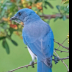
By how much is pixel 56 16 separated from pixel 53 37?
12 centimetres

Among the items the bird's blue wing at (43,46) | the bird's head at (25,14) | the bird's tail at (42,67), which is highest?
the bird's head at (25,14)

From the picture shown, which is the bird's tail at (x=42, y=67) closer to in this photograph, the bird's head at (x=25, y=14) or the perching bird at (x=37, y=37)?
the perching bird at (x=37, y=37)

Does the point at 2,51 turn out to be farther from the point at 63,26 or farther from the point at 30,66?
the point at 63,26

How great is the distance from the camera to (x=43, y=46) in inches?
35.1

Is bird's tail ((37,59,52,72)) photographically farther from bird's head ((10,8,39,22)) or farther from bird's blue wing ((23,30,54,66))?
bird's head ((10,8,39,22))

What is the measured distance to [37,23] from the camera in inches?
37.1

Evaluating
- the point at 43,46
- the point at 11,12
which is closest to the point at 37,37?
the point at 43,46

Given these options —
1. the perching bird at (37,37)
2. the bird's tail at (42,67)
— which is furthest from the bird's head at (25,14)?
the bird's tail at (42,67)

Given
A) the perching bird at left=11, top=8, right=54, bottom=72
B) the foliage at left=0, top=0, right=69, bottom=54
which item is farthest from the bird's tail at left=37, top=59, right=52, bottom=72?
the foliage at left=0, top=0, right=69, bottom=54

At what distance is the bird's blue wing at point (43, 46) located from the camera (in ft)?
2.87

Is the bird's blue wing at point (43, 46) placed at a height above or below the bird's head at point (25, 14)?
below

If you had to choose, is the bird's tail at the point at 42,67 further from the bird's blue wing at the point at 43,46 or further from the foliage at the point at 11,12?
the foliage at the point at 11,12

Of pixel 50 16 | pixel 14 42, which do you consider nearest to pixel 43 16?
pixel 50 16

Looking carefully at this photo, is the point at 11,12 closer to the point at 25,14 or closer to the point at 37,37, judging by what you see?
the point at 25,14
